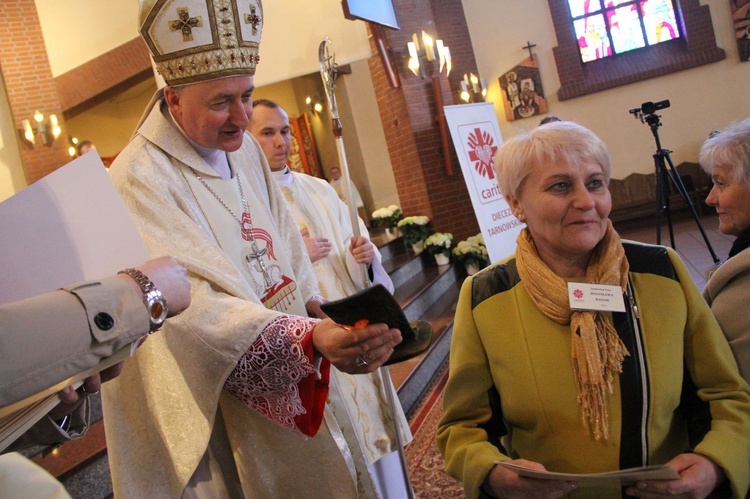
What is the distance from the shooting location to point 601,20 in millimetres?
11086

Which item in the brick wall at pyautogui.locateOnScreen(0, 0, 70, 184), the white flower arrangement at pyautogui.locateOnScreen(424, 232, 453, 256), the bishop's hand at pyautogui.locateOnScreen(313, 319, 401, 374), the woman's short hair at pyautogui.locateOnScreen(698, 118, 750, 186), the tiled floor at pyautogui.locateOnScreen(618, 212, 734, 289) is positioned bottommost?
the tiled floor at pyautogui.locateOnScreen(618, 212, 734, 289)

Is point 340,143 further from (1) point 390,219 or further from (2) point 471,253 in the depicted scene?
(1) point 390,219

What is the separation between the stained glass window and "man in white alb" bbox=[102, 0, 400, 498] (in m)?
10.5

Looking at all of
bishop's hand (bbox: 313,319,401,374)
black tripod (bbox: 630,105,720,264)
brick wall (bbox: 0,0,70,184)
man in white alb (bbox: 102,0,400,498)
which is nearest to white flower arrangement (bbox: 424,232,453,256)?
black tripod (bbox: 630,105,720,264)

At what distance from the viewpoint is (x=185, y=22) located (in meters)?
1.73

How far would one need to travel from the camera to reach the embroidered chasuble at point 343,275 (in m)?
2.35

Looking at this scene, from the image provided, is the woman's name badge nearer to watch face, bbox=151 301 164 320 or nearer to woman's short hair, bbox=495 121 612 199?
woman's short hair, bbox=495 121 612 199

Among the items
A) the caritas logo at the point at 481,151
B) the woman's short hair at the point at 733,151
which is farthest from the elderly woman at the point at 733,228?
the caritas logo at the point at 481,151

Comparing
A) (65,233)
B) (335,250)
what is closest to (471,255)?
(335,250)

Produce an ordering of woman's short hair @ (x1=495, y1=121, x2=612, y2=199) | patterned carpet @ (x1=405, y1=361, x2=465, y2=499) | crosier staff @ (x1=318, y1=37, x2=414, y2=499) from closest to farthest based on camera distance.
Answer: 1. woman's short hair @ (x1=495, y1=121, x2=612, y2=199)
2. crosier staff @ (x1=318, y1=37, x2=414, y2=499)
3. patterned carpet @ (x1=405, y1=361, x2=465, y2=499)

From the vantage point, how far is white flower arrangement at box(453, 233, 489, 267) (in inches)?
307

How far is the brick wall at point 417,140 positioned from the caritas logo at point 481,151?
3307mm

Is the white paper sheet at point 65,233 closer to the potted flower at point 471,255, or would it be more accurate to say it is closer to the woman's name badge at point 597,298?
the woman's name badge at point 597,298

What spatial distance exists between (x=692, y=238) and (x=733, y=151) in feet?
21.6
